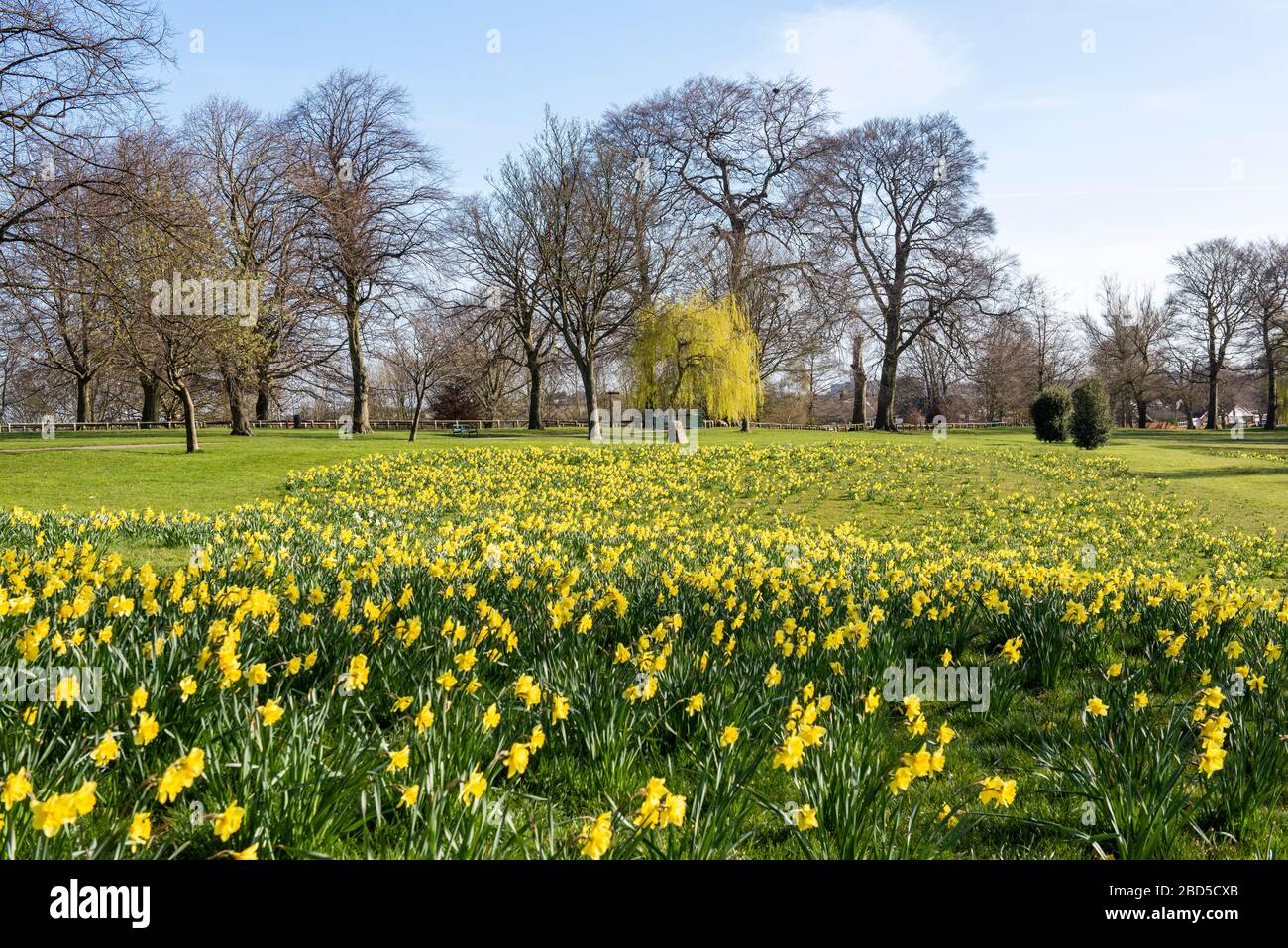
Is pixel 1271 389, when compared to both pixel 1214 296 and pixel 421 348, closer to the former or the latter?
pixel 1214 296

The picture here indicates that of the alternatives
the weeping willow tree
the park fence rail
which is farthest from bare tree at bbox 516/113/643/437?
the park fence rail

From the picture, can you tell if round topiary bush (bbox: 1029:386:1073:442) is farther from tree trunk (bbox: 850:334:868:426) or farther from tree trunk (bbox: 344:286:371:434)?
tree trunk (bbox: 344:286:371:434)

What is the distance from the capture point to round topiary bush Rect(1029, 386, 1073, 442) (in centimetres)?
3108

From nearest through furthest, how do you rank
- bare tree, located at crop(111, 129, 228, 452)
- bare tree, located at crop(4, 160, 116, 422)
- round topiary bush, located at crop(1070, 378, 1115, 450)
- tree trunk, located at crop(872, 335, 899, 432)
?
bare tree, located at crop(111, 129, 228, 452), bare tree, located at crop(4, 160, 116, 422), round topiary bush, located at crop(1070, 378, 1115, 450), tree trunk, located at crop(872, 335, 899, 432)

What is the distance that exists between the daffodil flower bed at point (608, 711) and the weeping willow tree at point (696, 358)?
85.1 feet

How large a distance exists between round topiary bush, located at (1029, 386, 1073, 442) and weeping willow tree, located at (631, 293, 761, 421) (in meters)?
11.2

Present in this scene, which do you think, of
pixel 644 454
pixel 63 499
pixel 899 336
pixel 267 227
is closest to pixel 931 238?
pixel 899 336

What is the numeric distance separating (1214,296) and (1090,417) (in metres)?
36.1

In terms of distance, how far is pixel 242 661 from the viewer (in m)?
3.57

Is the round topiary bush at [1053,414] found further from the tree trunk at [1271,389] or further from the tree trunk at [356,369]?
the tree trunk at [356,369]

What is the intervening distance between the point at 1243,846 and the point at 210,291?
2352cm

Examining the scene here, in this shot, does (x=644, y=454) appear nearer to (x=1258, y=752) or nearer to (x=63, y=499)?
(x=63, y=499)

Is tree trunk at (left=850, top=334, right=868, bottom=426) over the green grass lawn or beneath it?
over
